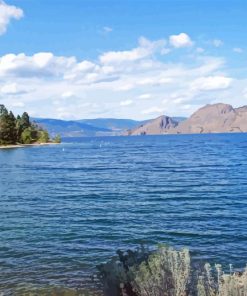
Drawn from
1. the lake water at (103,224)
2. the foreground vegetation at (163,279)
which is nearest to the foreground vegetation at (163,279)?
the foreground vegetation at (163,279)

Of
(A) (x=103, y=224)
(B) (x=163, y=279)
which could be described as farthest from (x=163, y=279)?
(A) (x=103, y=224)

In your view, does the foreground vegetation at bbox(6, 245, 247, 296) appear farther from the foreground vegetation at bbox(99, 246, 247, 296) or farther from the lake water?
the lake water

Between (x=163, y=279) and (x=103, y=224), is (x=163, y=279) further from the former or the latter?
(x=103, y=224)

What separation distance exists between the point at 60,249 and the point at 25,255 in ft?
6.51

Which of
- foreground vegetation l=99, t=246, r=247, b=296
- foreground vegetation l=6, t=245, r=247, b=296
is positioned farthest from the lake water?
foreground vegetation l=99, t=246, r=247, b=296

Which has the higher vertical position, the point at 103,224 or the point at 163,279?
the point at 163,279

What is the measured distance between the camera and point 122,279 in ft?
41.2

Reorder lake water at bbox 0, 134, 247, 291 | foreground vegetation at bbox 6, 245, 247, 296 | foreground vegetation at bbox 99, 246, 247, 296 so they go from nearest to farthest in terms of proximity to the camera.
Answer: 1. foreground vegetation at bbox 6, 245, 247, 296
2. foreground vegetation at bbox 99, 246, 247, 296
3. lake water at bbox 0, 134, 247, 291

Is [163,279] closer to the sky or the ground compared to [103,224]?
closer to the sky

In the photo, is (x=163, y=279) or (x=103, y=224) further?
(x=103, y=224)

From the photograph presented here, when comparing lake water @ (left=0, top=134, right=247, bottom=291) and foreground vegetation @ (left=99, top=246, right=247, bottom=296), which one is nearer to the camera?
→ foreground vegetation @ (left=99, top=246, right=247, bottom=296)

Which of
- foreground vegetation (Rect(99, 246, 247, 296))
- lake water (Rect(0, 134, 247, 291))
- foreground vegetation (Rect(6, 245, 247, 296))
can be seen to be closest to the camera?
foreground vegetation (Rect(6, 245, 247, 296))

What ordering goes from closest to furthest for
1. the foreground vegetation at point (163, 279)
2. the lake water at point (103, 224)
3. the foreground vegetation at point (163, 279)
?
the foreground vegetation at point (163, 279), the foreground vegetation at point (163, 279), the lake water at point (103, 224)

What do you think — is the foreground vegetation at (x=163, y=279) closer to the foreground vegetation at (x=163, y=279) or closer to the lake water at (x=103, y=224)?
the foreground vegetation at (x=163, y=279)
